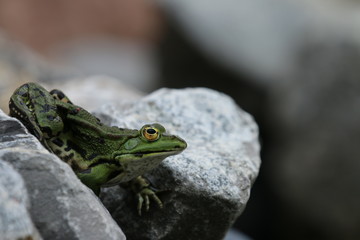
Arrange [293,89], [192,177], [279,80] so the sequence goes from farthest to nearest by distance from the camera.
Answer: [279,80] → [293,89] → [192,177]

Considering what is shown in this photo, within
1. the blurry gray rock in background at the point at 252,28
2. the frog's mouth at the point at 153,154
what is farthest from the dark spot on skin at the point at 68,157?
the blurry gray rock in background at the point at 252,28

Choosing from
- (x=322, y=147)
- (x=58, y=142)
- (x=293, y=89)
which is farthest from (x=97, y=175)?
(x=293, y=89)

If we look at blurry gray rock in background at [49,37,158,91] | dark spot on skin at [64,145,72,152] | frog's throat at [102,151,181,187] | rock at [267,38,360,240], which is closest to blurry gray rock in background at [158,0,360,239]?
rock at [267,38,360,240]

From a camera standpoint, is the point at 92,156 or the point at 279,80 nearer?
the point at 92,156

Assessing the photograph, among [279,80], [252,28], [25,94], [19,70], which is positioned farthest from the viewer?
[252,28]

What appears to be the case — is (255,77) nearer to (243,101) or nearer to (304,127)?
(243,101)

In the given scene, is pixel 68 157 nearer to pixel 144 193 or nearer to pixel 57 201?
pixel 144 193

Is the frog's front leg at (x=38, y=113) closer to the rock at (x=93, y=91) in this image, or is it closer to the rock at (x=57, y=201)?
the rock at (x=57, y=201)
